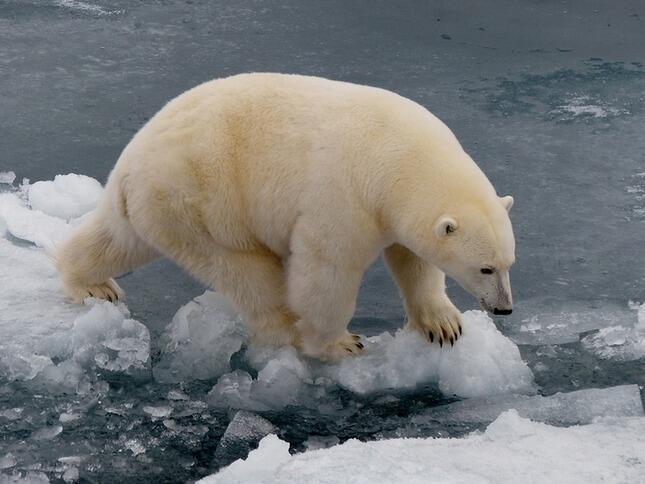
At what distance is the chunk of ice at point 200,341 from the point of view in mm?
4566

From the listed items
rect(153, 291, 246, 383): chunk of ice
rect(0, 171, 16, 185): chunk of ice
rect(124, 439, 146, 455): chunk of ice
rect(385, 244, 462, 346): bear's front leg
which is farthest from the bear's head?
rect(0, 171, 16, 185): chunk of ice

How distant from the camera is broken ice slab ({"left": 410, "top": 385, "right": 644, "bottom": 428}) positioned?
13.7 ft

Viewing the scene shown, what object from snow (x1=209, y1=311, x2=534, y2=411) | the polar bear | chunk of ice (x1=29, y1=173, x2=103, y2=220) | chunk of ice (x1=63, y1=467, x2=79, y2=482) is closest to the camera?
chunk of ice (x1=63, y1=467, x2=79, y2=482)

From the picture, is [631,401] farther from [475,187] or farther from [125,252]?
[125,252]

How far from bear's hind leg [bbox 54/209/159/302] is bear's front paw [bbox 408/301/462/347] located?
3.92 ft

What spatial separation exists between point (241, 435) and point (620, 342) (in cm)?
167

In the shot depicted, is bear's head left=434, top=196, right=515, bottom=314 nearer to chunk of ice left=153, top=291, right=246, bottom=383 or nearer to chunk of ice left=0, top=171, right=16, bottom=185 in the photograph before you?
chunk of ice left=153, top=291, right=246, bottom=383

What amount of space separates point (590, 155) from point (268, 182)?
266 cm

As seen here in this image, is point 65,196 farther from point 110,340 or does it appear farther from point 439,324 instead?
point 439,324

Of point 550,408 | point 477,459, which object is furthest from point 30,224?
point 477,459

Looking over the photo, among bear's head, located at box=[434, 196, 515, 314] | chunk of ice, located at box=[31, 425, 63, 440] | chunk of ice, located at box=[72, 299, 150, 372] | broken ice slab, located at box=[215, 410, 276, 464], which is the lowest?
chunk of ice, located at box=[31, 425, 63, 440]

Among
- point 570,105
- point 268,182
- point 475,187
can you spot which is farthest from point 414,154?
point 570,105

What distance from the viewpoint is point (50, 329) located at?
480cm

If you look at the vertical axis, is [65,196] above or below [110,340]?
above
